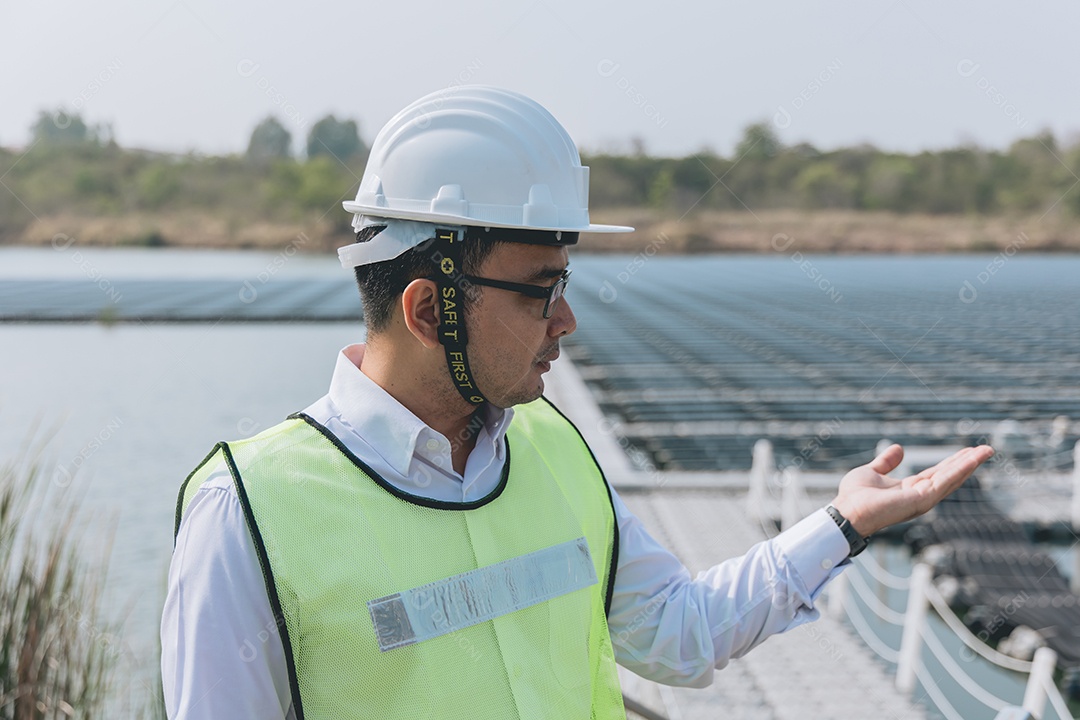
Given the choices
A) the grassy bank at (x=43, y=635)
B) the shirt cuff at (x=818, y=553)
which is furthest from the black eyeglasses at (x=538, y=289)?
the grassy bank at (x=43, y=635)

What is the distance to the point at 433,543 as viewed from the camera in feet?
4.61

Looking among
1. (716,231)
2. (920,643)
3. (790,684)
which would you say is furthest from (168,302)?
(716,231)

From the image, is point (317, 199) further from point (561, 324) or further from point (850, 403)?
point (561, 324)

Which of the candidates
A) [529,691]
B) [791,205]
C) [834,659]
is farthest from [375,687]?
[791,205]

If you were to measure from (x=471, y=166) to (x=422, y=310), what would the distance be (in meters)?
0.23

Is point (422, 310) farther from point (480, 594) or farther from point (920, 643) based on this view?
point (920, 643)

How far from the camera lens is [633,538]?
1.71 metres

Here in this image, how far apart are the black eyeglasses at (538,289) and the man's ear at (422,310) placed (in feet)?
0.20

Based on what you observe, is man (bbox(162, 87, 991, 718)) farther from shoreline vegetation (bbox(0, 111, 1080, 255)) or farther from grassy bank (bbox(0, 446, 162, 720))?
shoreline vegetation (bbox(0, 111, 1080, 255))

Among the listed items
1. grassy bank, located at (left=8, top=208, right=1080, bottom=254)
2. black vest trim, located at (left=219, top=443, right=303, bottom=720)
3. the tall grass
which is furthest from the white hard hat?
grassy bank, located at (left=8, top=208, right=1080, bottom=254)

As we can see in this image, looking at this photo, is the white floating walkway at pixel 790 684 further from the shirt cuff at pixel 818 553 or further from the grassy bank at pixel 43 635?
the shirt cuff at pixel 818 553

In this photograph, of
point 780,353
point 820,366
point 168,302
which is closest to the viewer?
point 820,366

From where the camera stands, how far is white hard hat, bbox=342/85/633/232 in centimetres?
146

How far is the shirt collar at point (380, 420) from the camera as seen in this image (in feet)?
4.71
